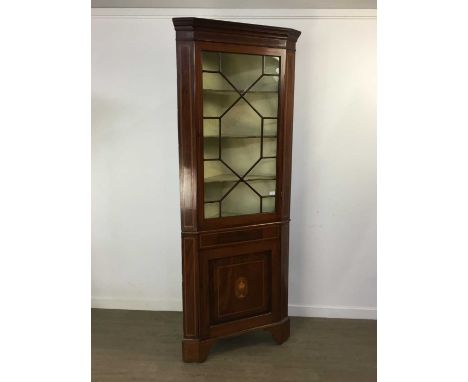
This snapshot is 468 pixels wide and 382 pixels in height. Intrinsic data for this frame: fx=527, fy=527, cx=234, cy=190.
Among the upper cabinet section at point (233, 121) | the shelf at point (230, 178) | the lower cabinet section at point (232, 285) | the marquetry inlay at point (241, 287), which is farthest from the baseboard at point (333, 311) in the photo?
the shelf at point (230, 178)

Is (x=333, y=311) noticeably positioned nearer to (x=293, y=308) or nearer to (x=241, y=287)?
(x=293, y=308)

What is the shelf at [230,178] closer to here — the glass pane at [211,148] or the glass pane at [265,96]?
the glass pane at [211,148]

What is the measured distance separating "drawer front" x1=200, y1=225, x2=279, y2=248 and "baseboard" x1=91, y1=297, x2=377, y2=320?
0.92 metres

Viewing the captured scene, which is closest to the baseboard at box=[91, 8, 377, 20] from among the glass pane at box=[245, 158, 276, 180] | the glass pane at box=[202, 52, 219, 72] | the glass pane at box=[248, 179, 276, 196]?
the glass pane at box=[202, 52, 219, 72]

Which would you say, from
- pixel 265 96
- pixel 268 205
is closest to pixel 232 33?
pixel 265 96

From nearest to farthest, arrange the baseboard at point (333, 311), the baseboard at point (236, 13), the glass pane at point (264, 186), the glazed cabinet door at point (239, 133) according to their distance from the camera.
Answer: the glazed cabinet door at point (239, 133) < the glass pane at point (264, 186) < the baseboard at point (236, 13) < the baseboard at point (333, 311)

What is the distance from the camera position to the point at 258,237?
3271mm

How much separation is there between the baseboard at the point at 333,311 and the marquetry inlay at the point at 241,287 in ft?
2.65

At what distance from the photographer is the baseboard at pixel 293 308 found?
12.9ft

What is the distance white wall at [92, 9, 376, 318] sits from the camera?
3771 mm

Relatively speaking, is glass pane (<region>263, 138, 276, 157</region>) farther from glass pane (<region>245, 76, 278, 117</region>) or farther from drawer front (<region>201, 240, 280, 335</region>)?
drawer front (<region>201, 240, 280, 335</region>)

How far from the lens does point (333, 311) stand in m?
3.95
